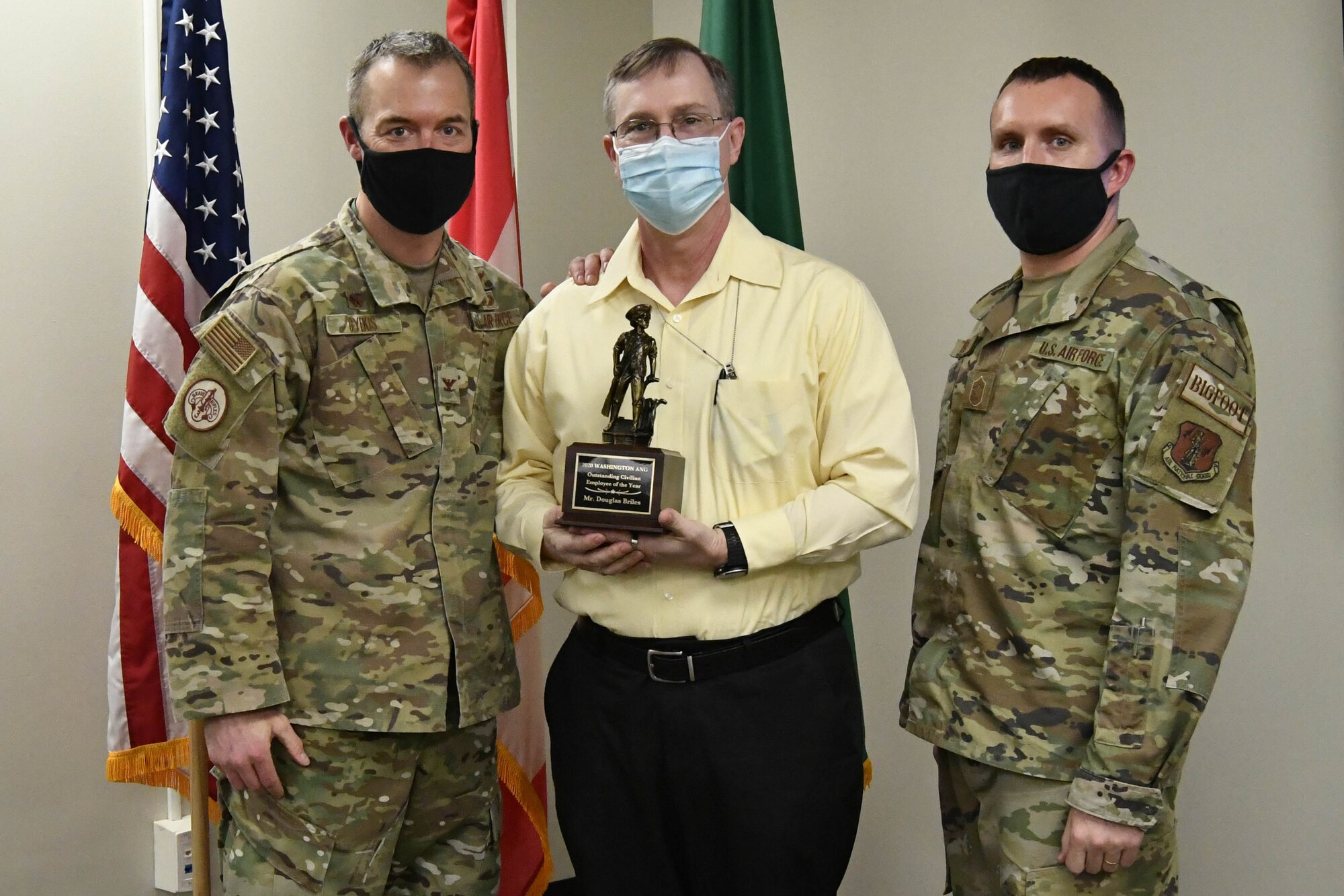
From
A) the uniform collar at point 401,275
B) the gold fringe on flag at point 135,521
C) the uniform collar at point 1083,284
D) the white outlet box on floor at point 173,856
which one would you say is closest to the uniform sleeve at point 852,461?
the uniform collar at point 1083,284

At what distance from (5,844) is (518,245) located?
6.13ft

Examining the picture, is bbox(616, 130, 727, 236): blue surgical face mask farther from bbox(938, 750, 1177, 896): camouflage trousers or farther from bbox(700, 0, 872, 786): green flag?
bbox(938, 750, 1177, 896): camouflage trousers

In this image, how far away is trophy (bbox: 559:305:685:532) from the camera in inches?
64.2

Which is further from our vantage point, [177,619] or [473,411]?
[473,411]

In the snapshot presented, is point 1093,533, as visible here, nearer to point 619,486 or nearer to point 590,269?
point 619,486

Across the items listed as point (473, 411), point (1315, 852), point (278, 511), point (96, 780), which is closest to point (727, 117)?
point (473, 411)

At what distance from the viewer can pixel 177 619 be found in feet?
5.72

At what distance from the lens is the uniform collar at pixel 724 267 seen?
1841mm

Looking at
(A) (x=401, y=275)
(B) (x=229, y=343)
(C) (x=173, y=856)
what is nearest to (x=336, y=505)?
(B) (x=229, y=343)

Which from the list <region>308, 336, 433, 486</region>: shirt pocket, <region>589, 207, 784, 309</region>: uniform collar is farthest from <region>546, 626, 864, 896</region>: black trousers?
<region>589, 207, 784, 309</region>: uniform collar

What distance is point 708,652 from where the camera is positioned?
174cm

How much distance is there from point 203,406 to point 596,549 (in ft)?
2.23

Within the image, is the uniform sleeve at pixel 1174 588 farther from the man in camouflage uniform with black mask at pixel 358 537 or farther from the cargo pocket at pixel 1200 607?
the man in camouflage uniform with black mask at pixel 358 537

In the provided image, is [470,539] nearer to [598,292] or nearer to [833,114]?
[598,292]
